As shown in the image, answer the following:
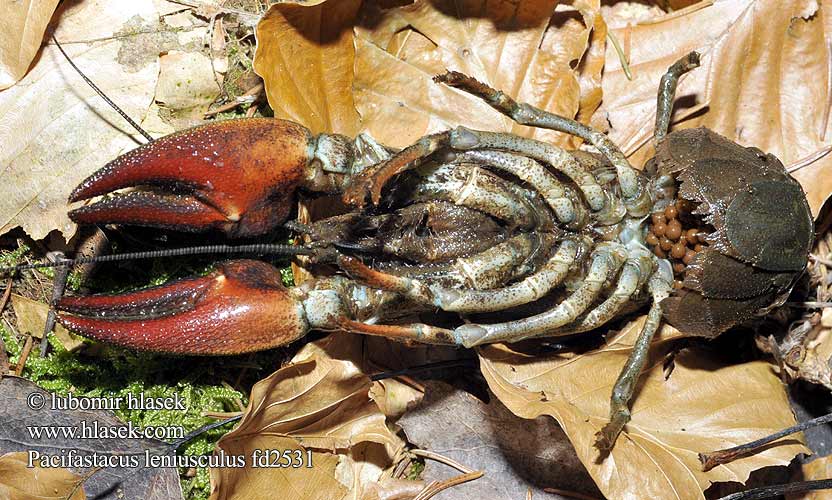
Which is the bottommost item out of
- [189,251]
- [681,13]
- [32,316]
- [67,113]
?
[32,316]

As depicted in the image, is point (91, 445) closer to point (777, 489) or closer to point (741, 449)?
point (741, 449)

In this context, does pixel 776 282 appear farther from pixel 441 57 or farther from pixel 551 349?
pixel 441 57

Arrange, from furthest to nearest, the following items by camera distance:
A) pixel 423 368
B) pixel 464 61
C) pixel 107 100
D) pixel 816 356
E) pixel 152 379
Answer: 1. pixel 816 356
2. pixel 464 61
3. pixel 423 368
4. pixel 152 379
5. pixel 107 100

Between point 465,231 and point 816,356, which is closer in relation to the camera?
point 465,231

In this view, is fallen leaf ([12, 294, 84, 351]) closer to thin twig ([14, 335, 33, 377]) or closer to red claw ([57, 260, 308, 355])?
thin twig ([14, 335, 33, 377])

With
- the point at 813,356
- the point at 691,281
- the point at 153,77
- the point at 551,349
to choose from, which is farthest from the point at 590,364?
the point at 153,77

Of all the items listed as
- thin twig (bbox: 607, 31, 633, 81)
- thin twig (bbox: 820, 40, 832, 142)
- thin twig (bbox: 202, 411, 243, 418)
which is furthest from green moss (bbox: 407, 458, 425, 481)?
thin twig (bbox: 820, 40, 832, 142)

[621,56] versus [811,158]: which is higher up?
[621,56]

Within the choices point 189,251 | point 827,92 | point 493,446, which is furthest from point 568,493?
point 827,92
